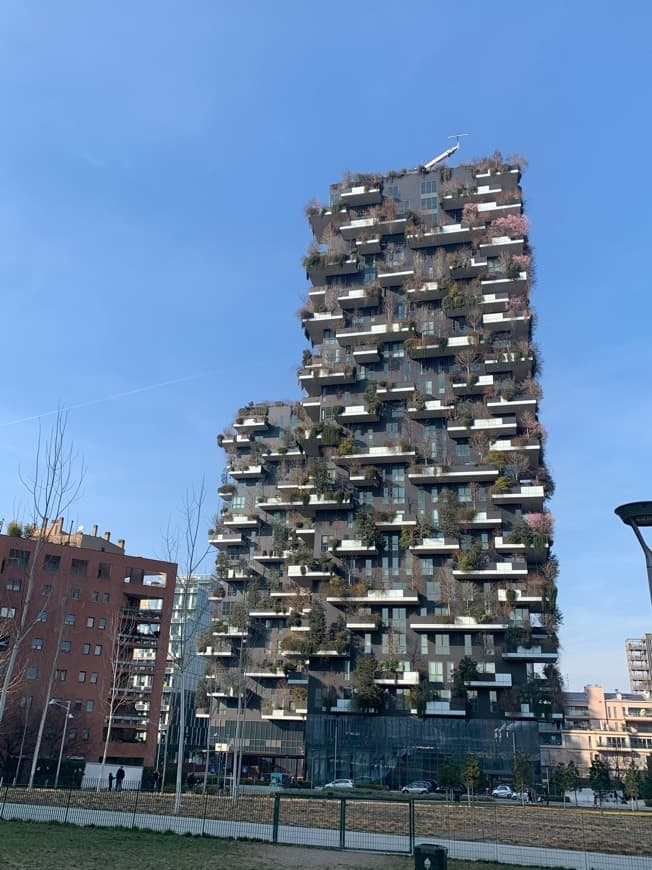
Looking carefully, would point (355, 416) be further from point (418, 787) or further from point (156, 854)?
point (156, 854)

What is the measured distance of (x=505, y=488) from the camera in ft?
244

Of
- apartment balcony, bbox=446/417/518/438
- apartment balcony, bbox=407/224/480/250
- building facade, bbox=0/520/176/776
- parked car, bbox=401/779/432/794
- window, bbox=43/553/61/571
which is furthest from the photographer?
apartment balcony, bbox=407/224/480/250

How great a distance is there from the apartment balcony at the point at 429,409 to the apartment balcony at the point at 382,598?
18.8 metres

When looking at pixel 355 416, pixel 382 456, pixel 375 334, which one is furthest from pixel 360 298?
pixel 382 456

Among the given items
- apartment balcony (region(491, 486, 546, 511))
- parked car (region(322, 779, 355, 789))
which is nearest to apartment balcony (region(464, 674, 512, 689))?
parked car (region(322, 779, 355, 789))

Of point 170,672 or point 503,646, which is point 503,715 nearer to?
point 503,646

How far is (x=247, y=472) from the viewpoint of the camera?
95.9 m

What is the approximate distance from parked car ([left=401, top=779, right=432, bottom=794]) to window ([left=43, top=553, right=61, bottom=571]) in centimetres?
4376

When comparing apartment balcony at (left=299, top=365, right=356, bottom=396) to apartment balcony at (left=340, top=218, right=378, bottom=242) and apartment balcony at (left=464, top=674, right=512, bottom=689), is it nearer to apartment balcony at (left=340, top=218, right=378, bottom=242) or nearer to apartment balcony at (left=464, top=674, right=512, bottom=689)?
apartment balcony at (left=340, top=218, right=378, bottom=242)

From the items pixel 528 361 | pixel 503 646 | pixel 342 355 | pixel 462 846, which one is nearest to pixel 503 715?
pixel 503 646

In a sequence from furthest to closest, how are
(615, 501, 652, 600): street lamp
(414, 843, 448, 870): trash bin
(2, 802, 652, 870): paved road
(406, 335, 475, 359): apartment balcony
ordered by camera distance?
(406, 335, 475, 359): apartment balcony
(2, 802, 652, 870): paved road
(615, 501, 652, 600): street lamp
(414, 843, 448, 870): trash bin

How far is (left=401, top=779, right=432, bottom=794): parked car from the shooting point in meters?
62.7

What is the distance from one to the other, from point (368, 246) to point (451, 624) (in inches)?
1779

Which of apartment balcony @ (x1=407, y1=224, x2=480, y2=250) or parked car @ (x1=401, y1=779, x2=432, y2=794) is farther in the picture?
apartment balcony @ (x1=407, y1=224, x2=480, y2=250)
